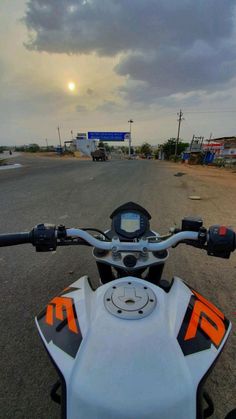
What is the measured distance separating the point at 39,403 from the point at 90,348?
3.60 feet

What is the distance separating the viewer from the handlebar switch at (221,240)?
3.99 feet

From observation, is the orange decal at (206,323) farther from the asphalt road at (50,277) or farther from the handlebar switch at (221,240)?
the asphalt road at (50,277)

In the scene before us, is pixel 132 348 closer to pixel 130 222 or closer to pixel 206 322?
pixel 206 322

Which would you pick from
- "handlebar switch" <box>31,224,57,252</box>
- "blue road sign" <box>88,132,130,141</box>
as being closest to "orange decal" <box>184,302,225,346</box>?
"handlebar switch" <box>31,224,57,252</box>

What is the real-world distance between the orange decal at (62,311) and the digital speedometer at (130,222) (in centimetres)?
52

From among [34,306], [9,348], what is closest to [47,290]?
[34,306]

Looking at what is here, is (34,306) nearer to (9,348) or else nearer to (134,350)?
(9,348)

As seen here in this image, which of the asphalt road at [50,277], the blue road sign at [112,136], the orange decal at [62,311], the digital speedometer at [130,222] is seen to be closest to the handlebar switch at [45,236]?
the orange decal at [62,311]

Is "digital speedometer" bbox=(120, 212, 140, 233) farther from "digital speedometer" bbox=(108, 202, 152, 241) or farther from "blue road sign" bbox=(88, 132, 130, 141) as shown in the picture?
"blue road sign" bbox=(88, 132, 130, 141)

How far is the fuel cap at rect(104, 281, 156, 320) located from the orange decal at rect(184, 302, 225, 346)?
0.64 feet

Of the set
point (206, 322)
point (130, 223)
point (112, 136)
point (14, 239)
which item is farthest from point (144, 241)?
point (112, 136)

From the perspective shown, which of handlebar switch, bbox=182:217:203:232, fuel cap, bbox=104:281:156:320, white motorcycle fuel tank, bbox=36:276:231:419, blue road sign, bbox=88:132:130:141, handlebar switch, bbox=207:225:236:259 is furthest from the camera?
blue road sign, bbox=88:132:130:141

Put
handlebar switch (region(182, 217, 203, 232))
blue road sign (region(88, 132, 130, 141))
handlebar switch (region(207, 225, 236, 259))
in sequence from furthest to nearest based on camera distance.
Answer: blue road sign (region(88, 132, 130, 141))
handlebar switch (region(182, 217, 203, 232))
handlebar switch (region(207, 225, 236, 259))

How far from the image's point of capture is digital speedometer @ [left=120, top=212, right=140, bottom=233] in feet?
4.64
